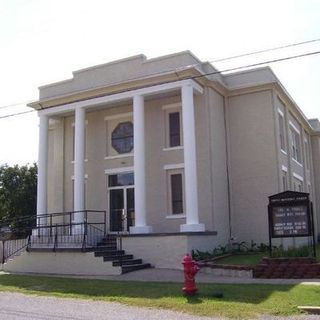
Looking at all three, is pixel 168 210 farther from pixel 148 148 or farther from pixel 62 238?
pixel 62 238

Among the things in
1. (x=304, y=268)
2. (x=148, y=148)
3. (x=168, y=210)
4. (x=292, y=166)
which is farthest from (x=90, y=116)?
(x=304, y=268)


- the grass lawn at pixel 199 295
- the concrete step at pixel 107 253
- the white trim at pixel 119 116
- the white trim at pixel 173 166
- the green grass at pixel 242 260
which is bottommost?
the grass lawn at pixel 199 295

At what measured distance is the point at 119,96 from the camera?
22688 millimetres

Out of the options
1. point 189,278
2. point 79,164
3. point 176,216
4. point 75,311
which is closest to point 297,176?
point 176,216

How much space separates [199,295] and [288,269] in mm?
4785

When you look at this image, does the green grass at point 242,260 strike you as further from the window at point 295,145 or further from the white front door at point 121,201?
the window at point 295,145

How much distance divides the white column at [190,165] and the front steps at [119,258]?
2.24m

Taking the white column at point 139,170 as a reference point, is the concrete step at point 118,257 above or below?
below

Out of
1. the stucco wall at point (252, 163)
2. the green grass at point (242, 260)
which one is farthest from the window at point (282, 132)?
the green grass at point (242, 260)

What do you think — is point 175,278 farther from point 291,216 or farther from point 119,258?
point 291,216

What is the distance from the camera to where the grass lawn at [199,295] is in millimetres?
10930

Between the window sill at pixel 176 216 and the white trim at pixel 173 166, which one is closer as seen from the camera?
the window sill at pixel 176 216

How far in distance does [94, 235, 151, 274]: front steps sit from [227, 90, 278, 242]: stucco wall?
18.9 feet

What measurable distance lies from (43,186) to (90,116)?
429 centimetres
